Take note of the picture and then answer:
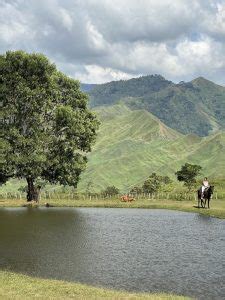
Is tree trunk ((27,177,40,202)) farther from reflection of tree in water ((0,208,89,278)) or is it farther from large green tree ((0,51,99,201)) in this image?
reflection of tree in water ((0,208,89,278))

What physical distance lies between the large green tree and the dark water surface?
25.7 metres

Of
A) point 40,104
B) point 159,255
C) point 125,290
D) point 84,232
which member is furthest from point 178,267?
point 40,104

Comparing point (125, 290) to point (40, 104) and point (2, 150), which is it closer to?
point (2, 150)

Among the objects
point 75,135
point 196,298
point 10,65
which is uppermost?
point 10,65

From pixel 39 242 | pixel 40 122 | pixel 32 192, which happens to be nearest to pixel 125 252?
pixel 39 242

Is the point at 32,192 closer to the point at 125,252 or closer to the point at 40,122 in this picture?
the point at 40,122

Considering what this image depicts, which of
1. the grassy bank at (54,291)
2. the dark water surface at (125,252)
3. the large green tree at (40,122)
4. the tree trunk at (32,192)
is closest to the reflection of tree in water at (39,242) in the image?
the dark water surface at (125,252)

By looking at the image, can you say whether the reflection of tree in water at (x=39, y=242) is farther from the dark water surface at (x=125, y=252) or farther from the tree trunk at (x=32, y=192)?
the tree trunk at (x=32, y=192)

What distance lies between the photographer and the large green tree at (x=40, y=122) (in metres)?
77.7

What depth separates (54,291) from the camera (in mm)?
22594

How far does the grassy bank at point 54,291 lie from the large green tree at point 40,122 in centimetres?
5242

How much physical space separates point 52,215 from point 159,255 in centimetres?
3109

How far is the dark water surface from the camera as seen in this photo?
2550 cm

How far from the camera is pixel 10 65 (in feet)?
254
